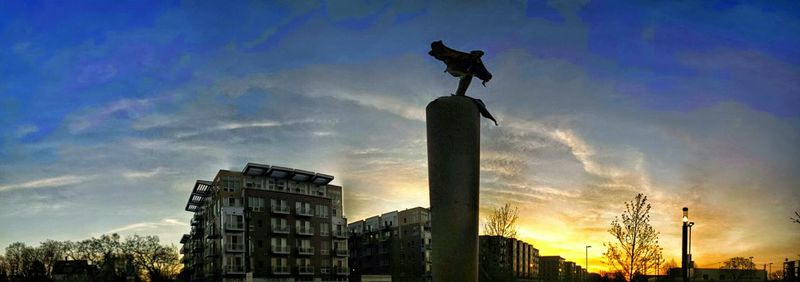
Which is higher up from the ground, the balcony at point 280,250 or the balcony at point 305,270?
the balcony at point 280,250

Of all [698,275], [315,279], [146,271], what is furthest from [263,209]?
[698,275]

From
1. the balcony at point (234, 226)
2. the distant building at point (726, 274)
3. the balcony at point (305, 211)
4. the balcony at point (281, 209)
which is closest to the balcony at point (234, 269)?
the balcony at point (234, 226)

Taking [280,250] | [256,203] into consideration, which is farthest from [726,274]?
→ [256,203]

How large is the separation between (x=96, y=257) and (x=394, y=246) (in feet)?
153

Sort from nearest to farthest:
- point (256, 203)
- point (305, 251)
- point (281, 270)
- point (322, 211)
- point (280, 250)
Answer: point (256, 203)
point (281, 270)
point (280, 250)
point (305, 251)
point (322, 211)

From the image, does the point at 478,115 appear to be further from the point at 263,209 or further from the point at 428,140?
the point at 263,209

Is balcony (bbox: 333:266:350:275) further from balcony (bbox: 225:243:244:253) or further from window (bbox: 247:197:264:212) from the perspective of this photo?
balcony (bbox: 225:243:244:253)

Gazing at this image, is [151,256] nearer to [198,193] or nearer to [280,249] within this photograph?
[198,193]

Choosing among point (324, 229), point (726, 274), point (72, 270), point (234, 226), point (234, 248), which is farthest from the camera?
point (72, 270)

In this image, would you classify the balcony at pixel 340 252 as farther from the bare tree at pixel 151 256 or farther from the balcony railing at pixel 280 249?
the bare tree at pixel 151 256

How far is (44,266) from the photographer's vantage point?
96.6 m

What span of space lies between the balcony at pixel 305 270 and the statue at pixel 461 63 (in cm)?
6645

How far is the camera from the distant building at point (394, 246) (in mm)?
96625

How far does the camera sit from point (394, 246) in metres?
103
